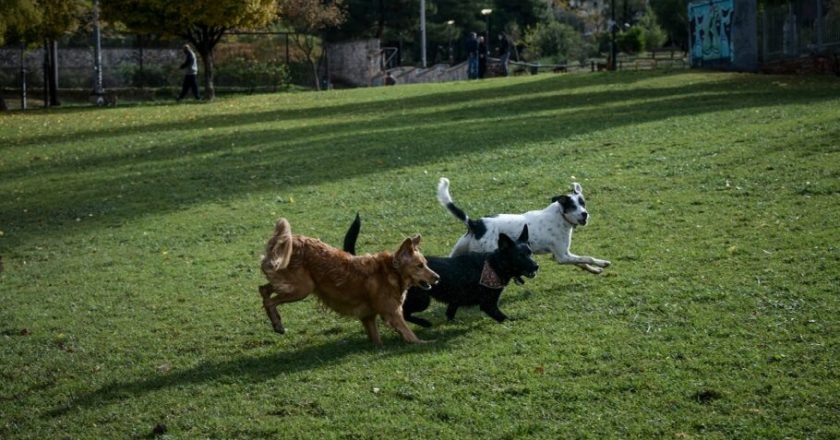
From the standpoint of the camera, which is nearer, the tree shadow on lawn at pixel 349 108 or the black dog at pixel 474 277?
the black dog at pixel 474 277

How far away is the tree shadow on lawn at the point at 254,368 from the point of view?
8477 mm

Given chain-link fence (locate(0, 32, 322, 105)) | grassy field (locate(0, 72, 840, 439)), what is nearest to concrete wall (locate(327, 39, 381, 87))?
chain-link fence (locate(0, 32, 322, 105))

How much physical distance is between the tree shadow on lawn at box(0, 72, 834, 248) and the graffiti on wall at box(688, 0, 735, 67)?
981 cm

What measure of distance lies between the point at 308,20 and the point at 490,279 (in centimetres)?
5275

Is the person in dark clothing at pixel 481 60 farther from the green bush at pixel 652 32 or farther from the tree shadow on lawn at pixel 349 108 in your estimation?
the green bush at pixel 652 32

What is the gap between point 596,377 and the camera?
7996mm

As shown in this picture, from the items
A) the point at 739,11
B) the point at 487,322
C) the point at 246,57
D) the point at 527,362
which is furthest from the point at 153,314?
the point at 246,57

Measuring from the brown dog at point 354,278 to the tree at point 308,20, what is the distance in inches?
1910

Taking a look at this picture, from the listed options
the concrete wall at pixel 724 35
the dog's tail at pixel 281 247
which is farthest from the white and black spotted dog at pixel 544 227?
the concrete wall at pixel 724 35

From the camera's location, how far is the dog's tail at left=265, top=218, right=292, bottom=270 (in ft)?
29.9

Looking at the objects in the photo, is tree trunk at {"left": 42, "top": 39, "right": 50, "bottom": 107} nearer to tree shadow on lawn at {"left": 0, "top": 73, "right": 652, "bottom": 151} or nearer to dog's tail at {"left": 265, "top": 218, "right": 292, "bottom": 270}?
tree shadow on lawn at {"left": 0, "top": 73, "right": 652, "bottom": 151}

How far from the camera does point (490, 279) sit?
9836 millimetres

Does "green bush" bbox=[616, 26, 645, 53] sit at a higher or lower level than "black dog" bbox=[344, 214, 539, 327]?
higher

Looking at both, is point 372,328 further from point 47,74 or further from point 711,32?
point 47,74
